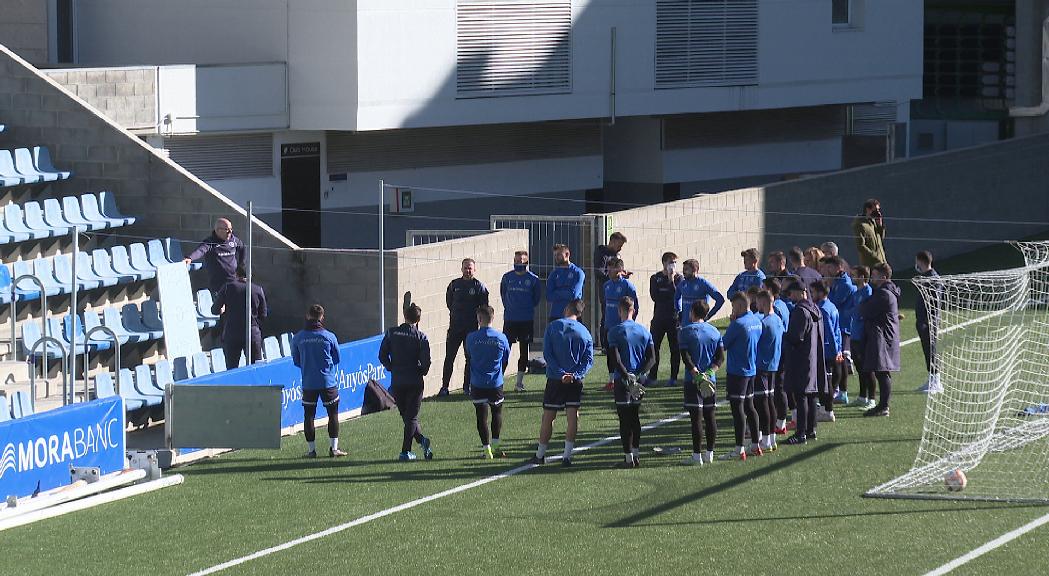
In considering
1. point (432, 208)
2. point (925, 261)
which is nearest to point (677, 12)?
point (432, 208)

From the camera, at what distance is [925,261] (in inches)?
733

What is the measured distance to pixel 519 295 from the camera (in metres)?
20.4

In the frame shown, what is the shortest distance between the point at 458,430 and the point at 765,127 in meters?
21.0

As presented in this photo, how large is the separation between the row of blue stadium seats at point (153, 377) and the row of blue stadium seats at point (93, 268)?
1781mm

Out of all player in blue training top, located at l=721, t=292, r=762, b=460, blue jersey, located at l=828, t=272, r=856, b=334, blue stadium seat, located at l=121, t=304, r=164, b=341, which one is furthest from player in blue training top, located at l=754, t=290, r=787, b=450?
blue stadium seat, located at l=121, t=304, r=164, b=341

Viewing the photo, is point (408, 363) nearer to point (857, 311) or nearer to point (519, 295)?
point (519, 295)

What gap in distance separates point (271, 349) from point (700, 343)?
22.1ft

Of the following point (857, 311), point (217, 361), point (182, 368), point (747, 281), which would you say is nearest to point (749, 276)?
point (747, 281)

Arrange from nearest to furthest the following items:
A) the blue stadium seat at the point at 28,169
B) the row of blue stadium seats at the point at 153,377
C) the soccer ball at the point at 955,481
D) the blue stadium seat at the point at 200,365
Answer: the soccer ball at the point at 955,481 < the row of blue stadium seats at the point at 153,377 < the blue stadium seat at the point at 200,365 < the blue stadium seat at the point at 28,169

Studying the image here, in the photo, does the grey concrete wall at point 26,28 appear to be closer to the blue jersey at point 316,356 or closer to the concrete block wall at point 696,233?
Result: the concrete block wall at point 696,233

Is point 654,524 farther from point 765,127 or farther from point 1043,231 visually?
point 765,127

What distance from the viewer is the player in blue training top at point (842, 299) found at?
61.4ft

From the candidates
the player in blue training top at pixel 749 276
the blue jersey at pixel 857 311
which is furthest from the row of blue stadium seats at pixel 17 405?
the blue jersey at pixel 857 311

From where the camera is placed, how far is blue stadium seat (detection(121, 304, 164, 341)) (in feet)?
67.4
